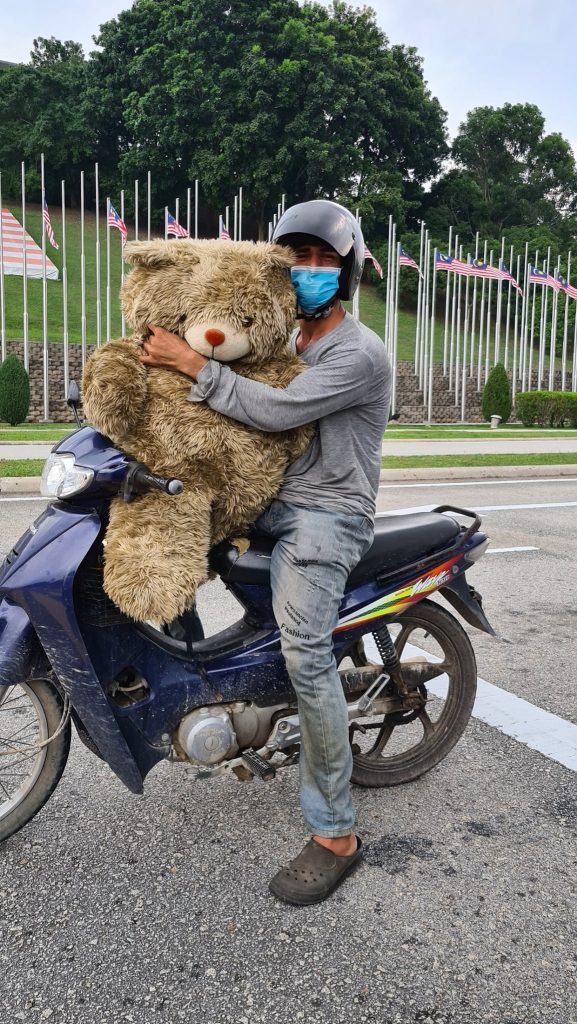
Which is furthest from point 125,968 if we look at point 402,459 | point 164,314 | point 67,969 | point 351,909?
point 402,459

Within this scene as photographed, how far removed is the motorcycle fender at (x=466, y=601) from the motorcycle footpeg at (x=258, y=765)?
0.98m

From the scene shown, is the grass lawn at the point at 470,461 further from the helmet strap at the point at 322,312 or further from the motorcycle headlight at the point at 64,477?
the motorcycle headlight at the point at 64,477

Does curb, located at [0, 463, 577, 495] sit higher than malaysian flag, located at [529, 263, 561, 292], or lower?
lower

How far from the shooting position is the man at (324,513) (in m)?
2.45

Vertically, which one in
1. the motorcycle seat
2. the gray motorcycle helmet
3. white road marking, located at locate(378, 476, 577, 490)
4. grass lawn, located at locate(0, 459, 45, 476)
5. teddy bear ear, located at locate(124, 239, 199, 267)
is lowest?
white road marking, located at locate(378, 476, 577, 490)

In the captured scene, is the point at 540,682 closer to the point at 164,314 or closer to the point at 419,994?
the point at 419,994

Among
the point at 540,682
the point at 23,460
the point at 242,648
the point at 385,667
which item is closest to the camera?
the point at 242,648

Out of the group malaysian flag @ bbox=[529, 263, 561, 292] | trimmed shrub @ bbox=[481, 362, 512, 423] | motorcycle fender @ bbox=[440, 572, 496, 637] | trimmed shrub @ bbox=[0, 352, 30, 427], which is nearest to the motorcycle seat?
motorcycle fender @ bbox=[440, 572, 496, 637]

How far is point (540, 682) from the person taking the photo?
4211mm

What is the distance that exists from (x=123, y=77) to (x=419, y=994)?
60444 millimetres

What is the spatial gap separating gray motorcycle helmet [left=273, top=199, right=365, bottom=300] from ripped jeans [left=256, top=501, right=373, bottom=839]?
759mm

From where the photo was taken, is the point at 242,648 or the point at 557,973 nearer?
the point at 557,973

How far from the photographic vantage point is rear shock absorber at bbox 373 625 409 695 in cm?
297

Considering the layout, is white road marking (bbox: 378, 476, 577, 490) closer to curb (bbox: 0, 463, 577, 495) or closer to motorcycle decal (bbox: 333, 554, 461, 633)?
curb (bbox: 0, 463, 577, 495)
